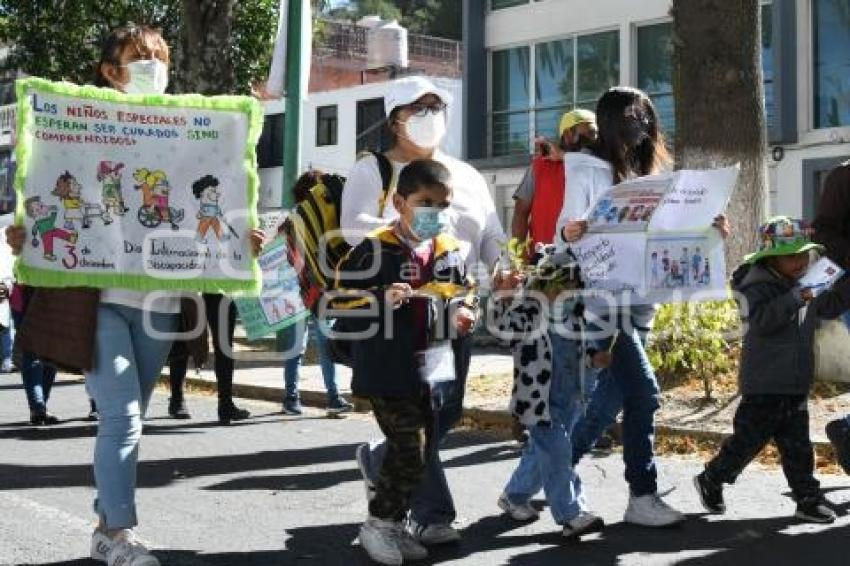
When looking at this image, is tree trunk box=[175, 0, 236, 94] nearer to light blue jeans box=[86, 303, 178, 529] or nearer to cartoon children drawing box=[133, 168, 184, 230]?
cartoon children drawing box=[133, 168, 184, 230]

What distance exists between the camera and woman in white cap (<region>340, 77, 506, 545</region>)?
4.99 m

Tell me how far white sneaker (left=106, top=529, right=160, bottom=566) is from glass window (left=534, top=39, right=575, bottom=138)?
1955 cm

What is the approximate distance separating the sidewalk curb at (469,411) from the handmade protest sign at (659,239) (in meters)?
1.26

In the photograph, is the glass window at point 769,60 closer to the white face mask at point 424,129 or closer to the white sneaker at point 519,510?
the white sneaker at point 519,510

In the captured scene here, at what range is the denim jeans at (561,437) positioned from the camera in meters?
5.19

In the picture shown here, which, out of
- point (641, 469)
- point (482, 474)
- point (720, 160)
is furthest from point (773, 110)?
point (641, 469)

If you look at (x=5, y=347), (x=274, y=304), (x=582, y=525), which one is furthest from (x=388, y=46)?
(x=582, y=525)

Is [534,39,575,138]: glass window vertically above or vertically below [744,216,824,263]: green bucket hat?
above

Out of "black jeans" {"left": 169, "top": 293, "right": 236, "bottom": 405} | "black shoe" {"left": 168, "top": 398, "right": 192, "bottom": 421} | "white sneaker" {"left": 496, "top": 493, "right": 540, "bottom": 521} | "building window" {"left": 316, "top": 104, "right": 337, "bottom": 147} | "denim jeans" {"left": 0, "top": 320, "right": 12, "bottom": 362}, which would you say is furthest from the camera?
"building window" {"left": 316, "top": 104, "right": 337, "bottom": 147}

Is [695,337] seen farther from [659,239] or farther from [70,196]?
[70,196]

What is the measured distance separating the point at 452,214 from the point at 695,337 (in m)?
4.56

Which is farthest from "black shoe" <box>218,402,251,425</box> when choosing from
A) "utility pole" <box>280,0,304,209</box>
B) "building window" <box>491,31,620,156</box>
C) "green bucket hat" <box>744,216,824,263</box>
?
"building window" <box>491,31,620,156</box>

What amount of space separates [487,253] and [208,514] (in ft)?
6.26

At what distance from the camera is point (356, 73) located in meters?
45.5
